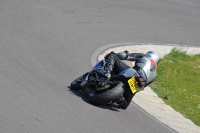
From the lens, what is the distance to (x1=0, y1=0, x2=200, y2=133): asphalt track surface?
7.87 metres

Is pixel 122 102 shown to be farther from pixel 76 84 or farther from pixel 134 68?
pixel 76 84

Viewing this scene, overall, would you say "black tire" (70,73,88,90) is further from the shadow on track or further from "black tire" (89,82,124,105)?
"black tire" (89,82,124,105)

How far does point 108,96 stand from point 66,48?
3985 mm

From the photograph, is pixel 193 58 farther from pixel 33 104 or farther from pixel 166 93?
pixel 33 104

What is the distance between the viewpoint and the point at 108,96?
8859 millimetres

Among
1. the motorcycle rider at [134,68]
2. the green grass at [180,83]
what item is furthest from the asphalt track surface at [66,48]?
the green grass at [180,83]

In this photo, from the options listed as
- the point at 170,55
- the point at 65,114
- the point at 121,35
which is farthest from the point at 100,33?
the point at 65,114

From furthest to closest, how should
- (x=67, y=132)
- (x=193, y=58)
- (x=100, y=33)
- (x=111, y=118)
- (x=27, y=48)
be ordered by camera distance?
(x=193, y=58) → (x=100, y=33) → (x=27, y=48) → (x=111, y=118) → (x=67, y=132)

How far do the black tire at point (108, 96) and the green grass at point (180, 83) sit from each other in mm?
2343

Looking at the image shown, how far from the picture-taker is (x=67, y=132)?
736 cm

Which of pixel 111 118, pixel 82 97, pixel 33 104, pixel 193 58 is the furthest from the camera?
pixel 193 58

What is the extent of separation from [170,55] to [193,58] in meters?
1.14

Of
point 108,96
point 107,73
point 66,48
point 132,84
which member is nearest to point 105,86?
point 108,96

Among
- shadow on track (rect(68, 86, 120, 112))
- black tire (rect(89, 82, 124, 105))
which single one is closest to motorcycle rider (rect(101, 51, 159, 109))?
shadow on track (rect(68, 86, 120, 112))
